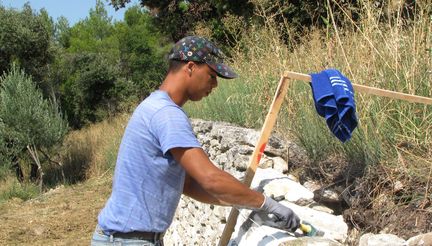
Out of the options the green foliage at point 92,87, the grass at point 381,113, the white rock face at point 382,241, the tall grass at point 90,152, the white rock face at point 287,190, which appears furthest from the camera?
the green foliage at point 92,87

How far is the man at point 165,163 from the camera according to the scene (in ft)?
8.06

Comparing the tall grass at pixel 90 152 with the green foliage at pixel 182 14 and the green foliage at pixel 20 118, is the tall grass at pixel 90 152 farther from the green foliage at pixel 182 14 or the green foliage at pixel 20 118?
the green foliage at pixel 182 14

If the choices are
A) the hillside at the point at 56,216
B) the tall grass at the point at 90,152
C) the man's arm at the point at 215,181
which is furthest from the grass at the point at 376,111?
the tall grass at the point at 90,152

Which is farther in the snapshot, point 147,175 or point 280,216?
point 280,216

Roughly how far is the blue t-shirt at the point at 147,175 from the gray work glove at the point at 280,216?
462 millimetres

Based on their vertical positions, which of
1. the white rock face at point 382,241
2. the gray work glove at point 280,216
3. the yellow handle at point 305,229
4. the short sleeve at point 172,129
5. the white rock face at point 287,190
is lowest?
the white rock face at point 287,190

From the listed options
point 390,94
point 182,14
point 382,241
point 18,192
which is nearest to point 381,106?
point 390,94

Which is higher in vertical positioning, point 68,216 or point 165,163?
point 165,163

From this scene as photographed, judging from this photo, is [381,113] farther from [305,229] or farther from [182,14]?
[182,14]

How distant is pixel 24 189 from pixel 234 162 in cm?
1033

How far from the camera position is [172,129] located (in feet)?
8.05

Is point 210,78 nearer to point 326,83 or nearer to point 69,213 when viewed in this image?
point 326,83

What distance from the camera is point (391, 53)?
4.09m

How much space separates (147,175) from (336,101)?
3.63ft
